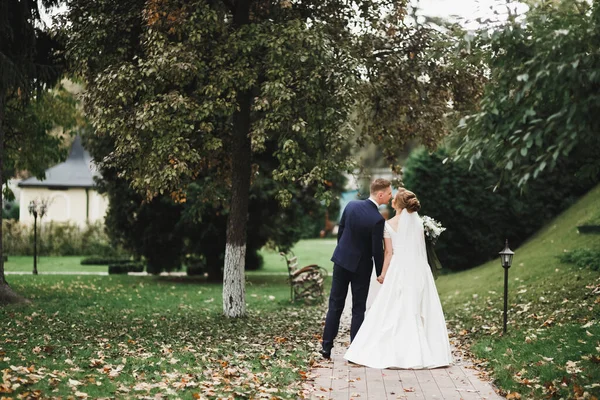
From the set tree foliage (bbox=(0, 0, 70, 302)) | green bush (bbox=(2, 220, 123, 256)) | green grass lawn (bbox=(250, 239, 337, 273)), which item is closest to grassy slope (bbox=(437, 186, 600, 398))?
tree foliage (bbox=(0, 0, 70, 302))

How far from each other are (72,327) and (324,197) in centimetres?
461

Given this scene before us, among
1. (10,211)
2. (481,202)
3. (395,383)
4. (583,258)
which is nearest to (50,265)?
(10,211)

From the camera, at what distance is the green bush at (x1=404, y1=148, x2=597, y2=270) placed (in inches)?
842

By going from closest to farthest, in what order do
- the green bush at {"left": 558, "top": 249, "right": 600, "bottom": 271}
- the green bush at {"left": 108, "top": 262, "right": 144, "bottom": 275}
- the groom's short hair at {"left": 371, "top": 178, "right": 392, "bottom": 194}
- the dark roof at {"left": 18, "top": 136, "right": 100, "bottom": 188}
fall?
1. the groom's short hair at {"left": 371, "top": 178, "right": 392, "bottom": 194}
2. the green bush at {"left": 558, "top": 249, "right": 600, "bottom": 271}
3. the green bush at {"left": 108, "top": 262, "right": 144, "bottom": 275}
4. the dark roof at {"left": 18, "top": 136, "right": 100, "bottom": 188}

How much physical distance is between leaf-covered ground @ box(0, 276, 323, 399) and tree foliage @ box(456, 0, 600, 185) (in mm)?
3212

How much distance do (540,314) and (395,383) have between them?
4508 mm

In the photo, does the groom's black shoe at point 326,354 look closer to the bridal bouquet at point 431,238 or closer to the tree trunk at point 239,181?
the bridal bouquet at point 431,238

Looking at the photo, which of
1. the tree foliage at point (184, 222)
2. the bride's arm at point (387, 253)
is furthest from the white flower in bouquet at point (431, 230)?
the tree foliage at point (184, 222)

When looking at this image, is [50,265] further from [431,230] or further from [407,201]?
[407,201]

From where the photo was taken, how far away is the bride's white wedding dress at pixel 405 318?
894 cm

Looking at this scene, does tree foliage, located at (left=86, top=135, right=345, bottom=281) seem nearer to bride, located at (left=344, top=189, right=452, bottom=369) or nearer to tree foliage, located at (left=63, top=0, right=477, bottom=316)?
tree foliage, located at (left=63, top=0, right=477, bottom=316)

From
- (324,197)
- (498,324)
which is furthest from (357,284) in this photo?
(498,324)

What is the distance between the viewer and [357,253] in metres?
9.41

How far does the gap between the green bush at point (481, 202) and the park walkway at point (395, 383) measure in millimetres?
12634
